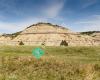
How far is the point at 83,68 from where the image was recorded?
18.4m

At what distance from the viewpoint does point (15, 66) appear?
819 inches

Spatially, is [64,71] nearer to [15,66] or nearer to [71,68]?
[71,68]

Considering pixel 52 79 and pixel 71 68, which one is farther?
pixel 71 68

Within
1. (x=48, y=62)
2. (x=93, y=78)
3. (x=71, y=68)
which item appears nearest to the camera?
(x=93, y=78)

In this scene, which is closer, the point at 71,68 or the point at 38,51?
the point at 71,68

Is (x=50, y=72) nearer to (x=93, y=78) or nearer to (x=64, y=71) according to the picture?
(x=64, y=71)

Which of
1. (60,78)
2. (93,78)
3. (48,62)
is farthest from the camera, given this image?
(48,62)

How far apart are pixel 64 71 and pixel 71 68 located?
1.19 m

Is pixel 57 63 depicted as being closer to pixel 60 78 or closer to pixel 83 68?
pixel 83 68

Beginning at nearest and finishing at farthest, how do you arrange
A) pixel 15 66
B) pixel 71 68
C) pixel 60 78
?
pixel 60 78 → pixel 71 68 → pixel 15 66

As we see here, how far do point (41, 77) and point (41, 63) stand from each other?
18.7ft

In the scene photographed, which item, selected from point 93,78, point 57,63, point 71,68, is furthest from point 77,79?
point 57,63

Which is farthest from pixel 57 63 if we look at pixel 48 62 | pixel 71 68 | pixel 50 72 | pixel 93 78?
pixel 93 78

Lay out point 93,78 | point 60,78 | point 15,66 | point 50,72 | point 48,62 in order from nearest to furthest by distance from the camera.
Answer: point 93,78, point 60,78, point 50,72, point 15,66, point 48,62
